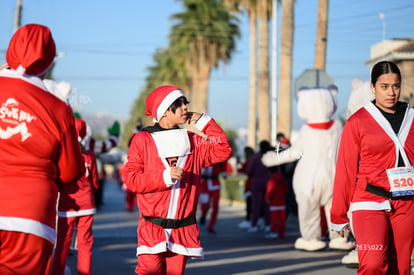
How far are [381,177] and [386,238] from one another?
1.50 feet

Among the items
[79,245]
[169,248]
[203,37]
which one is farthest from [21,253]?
[203,37]

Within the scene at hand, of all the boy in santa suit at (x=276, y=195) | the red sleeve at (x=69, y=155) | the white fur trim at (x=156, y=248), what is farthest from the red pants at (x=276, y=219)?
the red sleeve at (x=69, y=155)

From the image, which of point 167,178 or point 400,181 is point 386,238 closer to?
point 400,181

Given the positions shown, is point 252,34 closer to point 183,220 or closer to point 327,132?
point 327,132

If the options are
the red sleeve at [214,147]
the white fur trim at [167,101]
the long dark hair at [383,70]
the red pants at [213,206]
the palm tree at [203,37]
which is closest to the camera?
the long dark hair at [383,70]

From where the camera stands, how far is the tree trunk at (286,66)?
85.8 feet

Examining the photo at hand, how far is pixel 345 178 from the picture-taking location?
580cm

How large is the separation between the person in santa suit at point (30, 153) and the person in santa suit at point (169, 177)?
1.42m

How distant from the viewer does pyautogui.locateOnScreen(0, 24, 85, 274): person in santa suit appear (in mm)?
4195

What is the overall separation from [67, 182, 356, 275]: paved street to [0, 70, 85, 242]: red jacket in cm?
546

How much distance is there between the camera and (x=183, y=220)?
232 inches

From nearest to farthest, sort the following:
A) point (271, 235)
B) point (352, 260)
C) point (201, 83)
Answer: point (352, 260), point (271, 235), point (201, 83)

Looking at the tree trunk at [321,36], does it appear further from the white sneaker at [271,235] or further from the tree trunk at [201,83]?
the tree trunk at [201,83]

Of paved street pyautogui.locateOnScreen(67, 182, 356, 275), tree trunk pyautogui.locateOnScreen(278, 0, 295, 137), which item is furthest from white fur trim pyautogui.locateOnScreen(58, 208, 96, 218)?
tree trunk pyautogui.locateOnScreen(278, 0, 295, 137)
